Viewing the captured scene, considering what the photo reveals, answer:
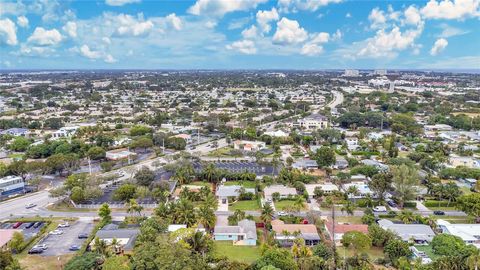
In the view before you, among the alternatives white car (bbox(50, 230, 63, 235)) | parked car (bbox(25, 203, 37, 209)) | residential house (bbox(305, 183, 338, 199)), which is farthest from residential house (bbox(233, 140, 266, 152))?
white car (bbox(50, 230, 63, 235))


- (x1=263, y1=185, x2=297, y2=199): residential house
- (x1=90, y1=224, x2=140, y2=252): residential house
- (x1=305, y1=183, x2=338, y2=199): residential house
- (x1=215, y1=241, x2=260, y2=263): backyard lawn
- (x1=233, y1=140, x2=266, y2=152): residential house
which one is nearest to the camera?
(x1=215, y1=241, x2=260, y2=263): backyard lawn

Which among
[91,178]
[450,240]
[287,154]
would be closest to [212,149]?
[287,154]

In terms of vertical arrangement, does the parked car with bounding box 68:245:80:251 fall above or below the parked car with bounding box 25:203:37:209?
above

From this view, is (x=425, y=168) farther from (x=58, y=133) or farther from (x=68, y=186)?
(x=58, y=133)

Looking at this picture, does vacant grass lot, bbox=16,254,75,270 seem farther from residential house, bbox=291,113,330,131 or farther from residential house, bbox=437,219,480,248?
residential house, bbox=291,113,330,131

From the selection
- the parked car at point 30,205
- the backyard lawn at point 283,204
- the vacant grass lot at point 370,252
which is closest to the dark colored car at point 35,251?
the parked car at point 30,205

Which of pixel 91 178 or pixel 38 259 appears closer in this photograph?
pixel 38 259

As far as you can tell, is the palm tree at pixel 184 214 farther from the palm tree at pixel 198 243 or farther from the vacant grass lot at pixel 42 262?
the vacant grass lot at pixel 42 262
